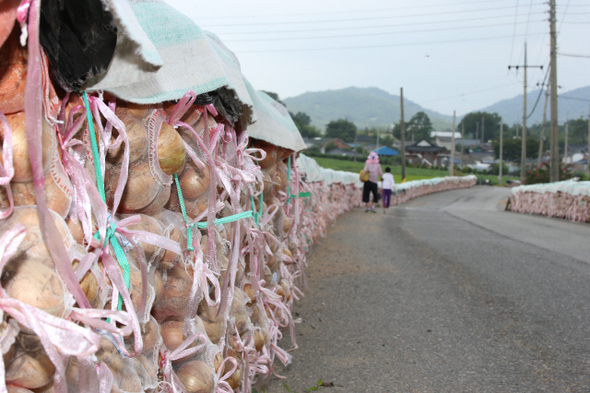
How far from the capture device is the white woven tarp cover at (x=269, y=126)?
334 centimetres

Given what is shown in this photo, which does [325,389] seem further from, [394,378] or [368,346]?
[368,346]

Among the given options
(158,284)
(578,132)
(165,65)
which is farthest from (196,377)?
(578,132)

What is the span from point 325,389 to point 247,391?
0.69 m

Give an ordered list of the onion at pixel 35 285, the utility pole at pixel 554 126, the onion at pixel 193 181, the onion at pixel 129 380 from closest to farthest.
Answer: the onion at pixel 35 285, the onion at pixel 129 380, the onion at pixel 193 181, the utility pole at pixel 554 126

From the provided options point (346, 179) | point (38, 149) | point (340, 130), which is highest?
point (340, 130)

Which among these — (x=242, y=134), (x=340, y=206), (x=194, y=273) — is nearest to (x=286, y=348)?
(x=242, y=134)

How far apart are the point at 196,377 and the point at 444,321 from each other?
323 cm

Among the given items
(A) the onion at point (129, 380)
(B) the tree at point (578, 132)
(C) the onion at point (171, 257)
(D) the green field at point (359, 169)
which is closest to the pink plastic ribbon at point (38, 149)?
(A) the onion at point (129, 380)

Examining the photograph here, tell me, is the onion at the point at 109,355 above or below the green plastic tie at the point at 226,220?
below

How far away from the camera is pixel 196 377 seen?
85.0 inches

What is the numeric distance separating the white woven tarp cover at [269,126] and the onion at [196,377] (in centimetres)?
147

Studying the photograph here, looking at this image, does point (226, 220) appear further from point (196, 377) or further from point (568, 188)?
point (568, 188)

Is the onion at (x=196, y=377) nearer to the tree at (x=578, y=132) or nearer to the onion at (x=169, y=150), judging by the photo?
the onion at (x=169, y=150)

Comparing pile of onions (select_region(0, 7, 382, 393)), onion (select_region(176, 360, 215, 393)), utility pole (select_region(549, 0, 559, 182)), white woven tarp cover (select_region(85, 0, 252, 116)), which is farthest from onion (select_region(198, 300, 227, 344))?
utility pole (select_region(549, 0, 559, 182))
